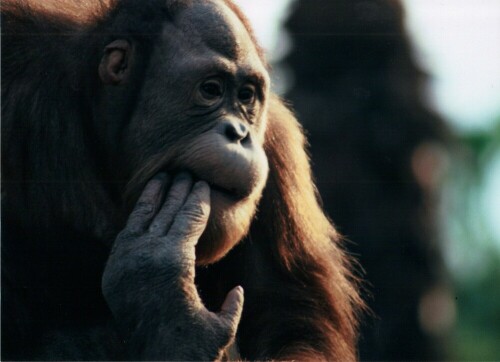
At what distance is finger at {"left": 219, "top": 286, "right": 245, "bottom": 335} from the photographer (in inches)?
143

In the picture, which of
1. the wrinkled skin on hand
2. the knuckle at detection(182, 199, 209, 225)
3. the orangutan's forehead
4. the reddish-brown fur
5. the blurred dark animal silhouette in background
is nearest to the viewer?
the wrinkled skin on hand

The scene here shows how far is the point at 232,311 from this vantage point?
367 centimetres

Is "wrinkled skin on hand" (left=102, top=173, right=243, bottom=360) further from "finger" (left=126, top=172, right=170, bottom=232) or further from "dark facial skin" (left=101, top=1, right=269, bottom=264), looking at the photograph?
"dark facial skin" (left=101, top=1, right=269, bottom=264)

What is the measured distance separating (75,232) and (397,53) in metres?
7.78

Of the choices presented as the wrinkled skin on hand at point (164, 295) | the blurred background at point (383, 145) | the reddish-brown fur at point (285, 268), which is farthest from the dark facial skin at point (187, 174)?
the blurred background at point (383, 145)

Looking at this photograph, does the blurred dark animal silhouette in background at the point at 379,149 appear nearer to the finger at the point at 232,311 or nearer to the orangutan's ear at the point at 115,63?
the orangutan's ear at the point at 115,63

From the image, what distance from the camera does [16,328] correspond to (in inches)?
147

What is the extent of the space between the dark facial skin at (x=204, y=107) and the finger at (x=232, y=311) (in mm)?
200

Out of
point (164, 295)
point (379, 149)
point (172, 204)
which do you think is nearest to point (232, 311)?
point (164, 295)

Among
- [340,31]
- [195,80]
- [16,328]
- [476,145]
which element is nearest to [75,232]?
[16,328]

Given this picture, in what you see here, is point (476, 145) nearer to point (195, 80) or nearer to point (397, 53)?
point (397, 53)

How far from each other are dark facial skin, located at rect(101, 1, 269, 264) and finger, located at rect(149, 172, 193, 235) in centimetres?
5

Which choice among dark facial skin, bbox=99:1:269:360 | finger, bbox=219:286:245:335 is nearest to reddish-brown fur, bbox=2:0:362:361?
dark facial skin, bbox=99:1:269:360

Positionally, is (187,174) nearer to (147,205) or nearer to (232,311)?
(147,205)
